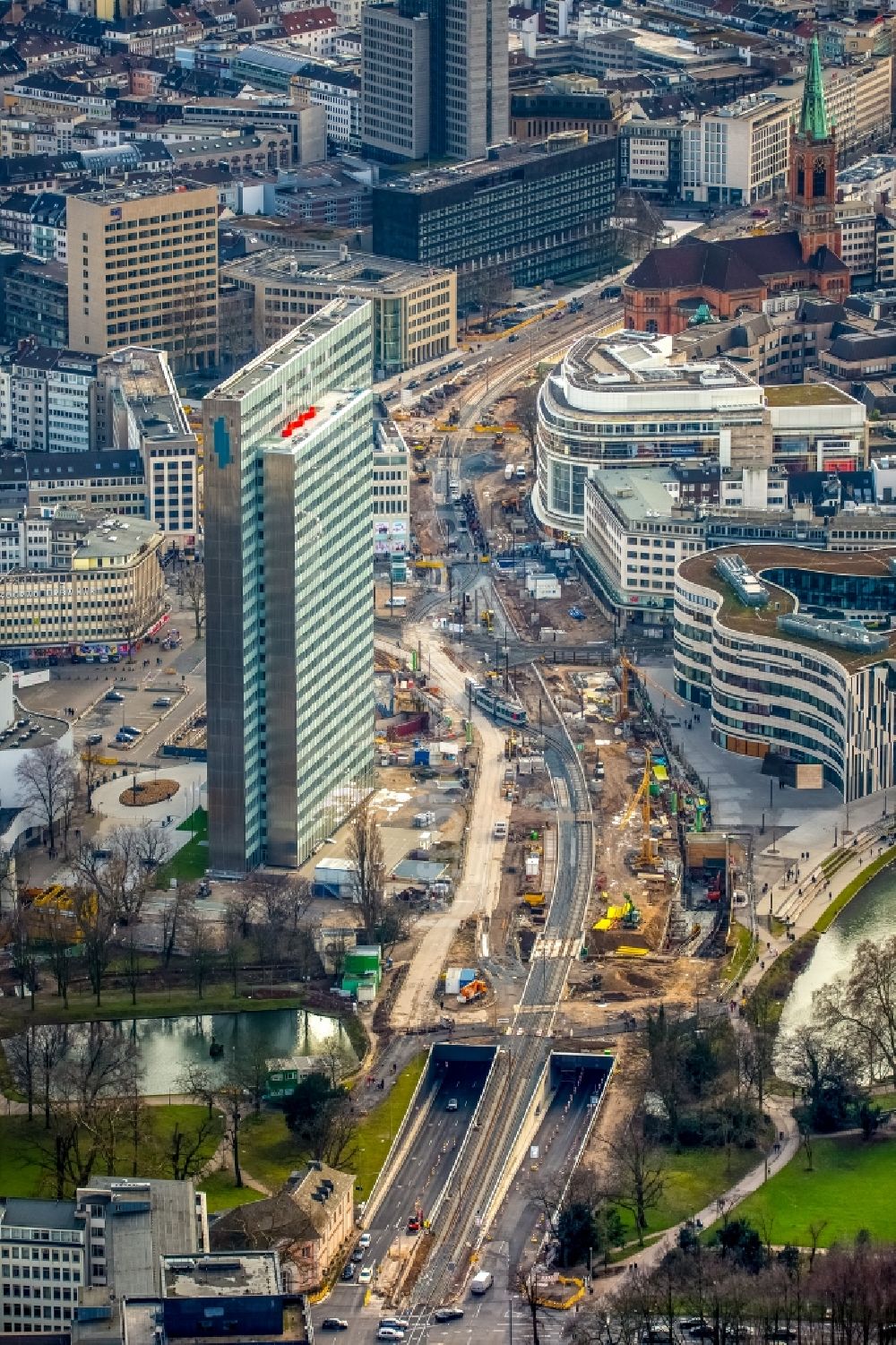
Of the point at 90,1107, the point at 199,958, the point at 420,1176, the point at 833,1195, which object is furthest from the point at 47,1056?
the point at 833,1195

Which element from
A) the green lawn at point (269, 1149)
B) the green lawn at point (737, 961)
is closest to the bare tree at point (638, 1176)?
the green lawn at point (269, 1149)

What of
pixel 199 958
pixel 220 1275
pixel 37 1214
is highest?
pixel 220 1275

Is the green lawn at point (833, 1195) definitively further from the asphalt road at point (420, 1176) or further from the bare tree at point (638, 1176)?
the asphalt road at point (420, 1176)

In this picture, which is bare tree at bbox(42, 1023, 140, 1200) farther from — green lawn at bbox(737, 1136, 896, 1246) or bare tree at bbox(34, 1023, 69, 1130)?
green lawn at bbox(737, 1136, 896, 1246)

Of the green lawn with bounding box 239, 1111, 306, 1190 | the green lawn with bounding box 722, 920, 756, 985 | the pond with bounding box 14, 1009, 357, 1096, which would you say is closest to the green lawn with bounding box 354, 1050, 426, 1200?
the green lawn with bounding box 239, 1111, 306, 1190

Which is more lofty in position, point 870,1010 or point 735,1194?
point 870,1010

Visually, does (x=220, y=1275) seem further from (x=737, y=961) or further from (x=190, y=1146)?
(x=737, y=961)
